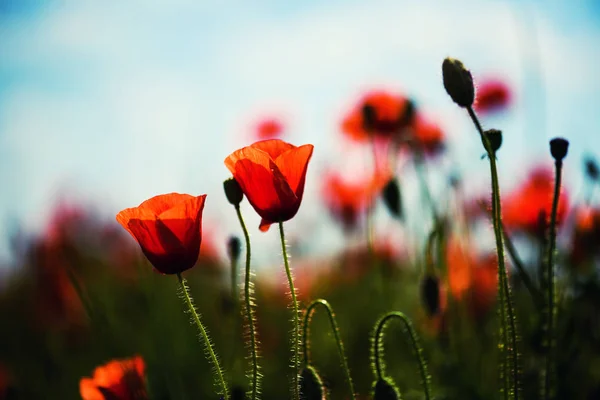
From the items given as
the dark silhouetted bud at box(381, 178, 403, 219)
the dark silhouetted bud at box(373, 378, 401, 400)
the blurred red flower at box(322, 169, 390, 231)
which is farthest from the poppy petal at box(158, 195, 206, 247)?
the blurred red flower at box(322, 169, 390, 231)

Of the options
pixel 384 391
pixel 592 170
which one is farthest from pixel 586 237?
pixel 384 391

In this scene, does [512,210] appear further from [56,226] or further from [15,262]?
[56,226]

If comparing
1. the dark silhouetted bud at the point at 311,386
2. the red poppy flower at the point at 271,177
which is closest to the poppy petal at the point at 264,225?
the red poppy flower at the point at 271,177

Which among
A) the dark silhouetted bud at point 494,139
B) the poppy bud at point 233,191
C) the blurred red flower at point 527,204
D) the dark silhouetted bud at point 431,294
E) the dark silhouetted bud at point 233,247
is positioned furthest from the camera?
the blurred red flower at point 527,204

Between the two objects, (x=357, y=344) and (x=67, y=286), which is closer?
(x=357, y=344)

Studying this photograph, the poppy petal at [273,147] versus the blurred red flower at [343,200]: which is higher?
the poppy petal at [273,147]

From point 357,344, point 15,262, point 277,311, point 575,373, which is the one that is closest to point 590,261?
point 575,373

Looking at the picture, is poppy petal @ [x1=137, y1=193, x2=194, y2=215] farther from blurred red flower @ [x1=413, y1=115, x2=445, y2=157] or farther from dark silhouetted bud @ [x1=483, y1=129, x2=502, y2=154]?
blurred red flower @ [x1=413, y1=115, x2=445, y2=157]

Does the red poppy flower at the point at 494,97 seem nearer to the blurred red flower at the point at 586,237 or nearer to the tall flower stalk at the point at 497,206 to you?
the blurred red flower at the point at 586,237
